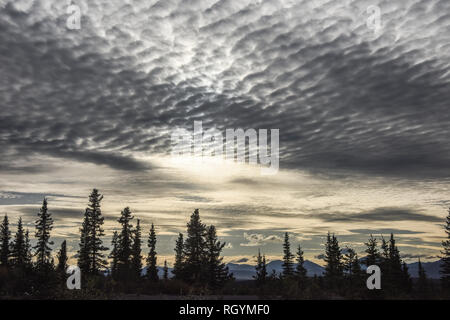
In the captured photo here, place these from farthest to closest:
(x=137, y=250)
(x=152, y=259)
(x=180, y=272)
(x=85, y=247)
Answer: (x=152, y=259)
(x=137, y=250)
(x=85, y=247)
(x=180, y=272)

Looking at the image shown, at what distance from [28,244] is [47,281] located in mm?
62418

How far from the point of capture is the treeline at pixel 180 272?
20516 millimetres

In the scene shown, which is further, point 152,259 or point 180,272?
point 152,259

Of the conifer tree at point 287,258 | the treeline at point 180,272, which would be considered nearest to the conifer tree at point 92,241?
the treeline at point 180,272

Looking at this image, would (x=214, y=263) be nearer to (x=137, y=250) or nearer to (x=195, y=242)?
(x=195, y=242)

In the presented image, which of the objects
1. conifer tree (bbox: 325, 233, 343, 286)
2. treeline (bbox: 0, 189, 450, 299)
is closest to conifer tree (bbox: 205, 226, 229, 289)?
treeline (bbox: 0, 189, 450, 299)

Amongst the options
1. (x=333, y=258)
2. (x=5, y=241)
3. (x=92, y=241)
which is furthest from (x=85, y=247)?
(x=333, y=258)

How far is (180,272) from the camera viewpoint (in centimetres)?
4144

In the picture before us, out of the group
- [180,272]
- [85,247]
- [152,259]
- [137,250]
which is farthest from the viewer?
[152,259]

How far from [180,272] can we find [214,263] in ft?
19.3

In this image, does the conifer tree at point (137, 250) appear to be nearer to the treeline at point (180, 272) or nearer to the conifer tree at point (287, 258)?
the treeline at point (180, 272)

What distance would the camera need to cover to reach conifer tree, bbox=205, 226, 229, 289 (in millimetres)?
42406

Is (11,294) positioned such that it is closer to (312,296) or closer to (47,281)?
(47,281)
